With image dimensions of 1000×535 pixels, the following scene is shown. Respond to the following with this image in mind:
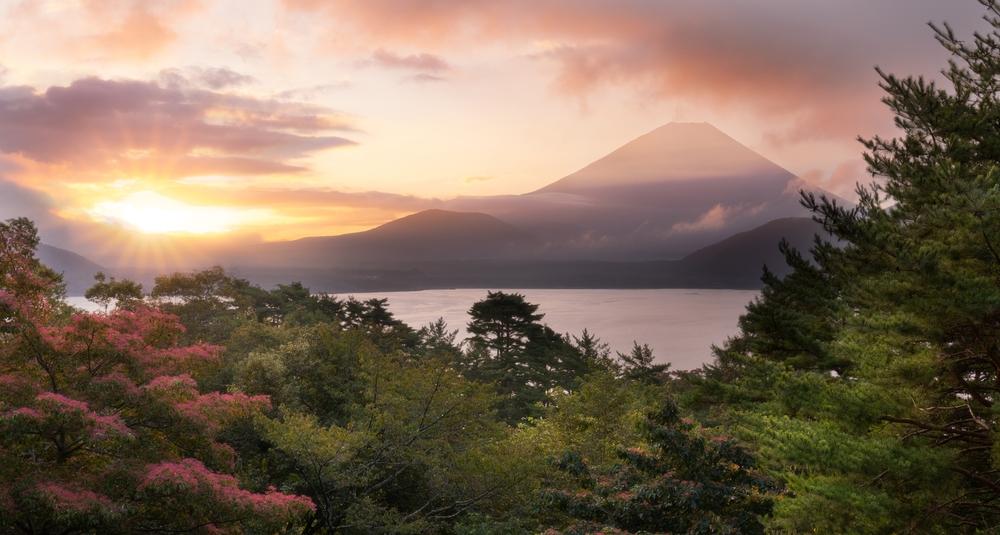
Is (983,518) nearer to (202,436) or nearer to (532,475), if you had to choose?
(532,475)

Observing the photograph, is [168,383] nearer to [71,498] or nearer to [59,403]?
[59,403]

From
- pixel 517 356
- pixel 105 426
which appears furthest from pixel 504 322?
pixel 105 426

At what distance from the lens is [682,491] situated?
29.0 feet

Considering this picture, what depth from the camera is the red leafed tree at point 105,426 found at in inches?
301

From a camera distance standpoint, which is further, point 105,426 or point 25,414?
point 105,426

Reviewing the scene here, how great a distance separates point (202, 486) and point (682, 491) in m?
6.38

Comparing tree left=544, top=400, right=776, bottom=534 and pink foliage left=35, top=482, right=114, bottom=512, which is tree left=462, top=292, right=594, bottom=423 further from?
pink foliage left=35, top=482, right=114, bottom=512

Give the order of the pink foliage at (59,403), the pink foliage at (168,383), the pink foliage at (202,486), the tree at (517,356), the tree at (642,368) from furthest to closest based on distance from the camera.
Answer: the tree at (642,368) < the tree at (517,356) < the pink foliage at (168,383) < the pink foliage at (202,486) < the pink foliage at (59,403)

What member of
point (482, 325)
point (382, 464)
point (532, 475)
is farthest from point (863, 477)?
point (482, 325)

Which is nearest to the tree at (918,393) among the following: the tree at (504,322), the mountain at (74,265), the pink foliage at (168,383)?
the pink foliage at (168,383)

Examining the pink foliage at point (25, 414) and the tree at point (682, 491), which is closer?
the pink foliage at point (25, 414)

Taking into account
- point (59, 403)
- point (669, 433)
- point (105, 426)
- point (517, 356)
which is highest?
A: point (59, 403)

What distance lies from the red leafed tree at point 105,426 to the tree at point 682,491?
460 centimetres

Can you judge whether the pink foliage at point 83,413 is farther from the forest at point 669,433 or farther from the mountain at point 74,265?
the mountain at point 74,265
